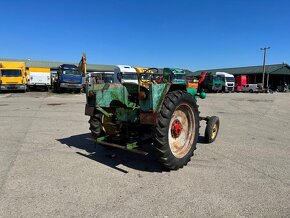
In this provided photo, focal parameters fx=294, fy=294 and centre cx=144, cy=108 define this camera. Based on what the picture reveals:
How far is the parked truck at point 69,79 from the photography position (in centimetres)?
2927

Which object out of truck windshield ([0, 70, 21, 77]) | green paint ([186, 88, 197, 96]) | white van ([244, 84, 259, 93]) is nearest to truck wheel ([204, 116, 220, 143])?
green paint ([186, 88, 197, 96])

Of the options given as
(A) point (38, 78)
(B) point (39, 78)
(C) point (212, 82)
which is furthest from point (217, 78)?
(A) point (38, 78)

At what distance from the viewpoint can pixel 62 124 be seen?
1020 centimetres

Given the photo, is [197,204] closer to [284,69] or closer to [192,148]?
[192,148]

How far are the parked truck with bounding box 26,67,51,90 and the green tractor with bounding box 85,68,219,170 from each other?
95.0ft

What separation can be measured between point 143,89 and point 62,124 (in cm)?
592

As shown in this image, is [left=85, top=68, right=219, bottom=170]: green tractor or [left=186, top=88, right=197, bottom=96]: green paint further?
[left=186, top=88, right=197, bottom=96]: green paint

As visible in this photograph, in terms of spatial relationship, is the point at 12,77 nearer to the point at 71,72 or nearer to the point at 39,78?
the point at 39,78

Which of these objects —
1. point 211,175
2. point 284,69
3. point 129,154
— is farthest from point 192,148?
point 284,69

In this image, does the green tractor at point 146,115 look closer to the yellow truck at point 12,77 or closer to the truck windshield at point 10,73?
the yellow truck at point 12,77

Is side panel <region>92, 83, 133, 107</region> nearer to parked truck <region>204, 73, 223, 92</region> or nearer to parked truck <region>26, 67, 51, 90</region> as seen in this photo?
parked truck <region>26, 67, 51, 90</region>

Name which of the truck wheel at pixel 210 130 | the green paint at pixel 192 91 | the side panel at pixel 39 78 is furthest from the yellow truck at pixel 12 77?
the green paint at pixel 192 91

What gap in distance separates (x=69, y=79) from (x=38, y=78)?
5.56 metres

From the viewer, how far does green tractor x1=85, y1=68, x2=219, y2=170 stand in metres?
4.99
